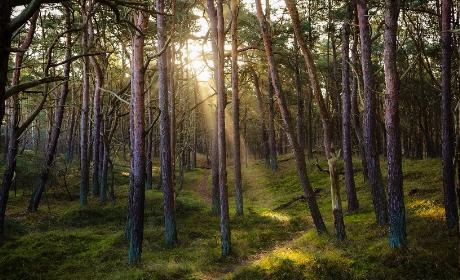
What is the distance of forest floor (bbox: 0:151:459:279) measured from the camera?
28.7 ft

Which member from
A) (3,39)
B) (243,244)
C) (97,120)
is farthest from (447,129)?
(97,120)

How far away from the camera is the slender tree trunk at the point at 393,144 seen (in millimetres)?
9297

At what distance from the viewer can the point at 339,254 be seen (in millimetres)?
9453

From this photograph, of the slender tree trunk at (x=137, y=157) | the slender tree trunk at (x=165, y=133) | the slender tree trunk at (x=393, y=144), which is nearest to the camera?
the slender tree trunk at (x=393, y=144)

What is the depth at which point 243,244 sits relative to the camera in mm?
12500

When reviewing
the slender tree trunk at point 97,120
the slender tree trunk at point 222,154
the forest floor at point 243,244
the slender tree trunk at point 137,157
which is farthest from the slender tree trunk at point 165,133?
the slender tree trunk at point 97,120

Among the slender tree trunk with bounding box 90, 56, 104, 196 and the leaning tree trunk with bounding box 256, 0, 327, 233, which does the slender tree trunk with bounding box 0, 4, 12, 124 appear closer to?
the leaning tree trunk with bounding box 256, 0, 327, 233

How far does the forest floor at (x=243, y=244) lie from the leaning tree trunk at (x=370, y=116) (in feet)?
2.57

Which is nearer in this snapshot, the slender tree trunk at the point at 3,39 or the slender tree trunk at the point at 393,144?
the slender tree trunk at the point at 3,39

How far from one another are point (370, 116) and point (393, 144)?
321 centimetres

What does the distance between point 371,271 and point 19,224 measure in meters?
15.3

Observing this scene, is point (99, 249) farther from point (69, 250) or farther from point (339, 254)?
point (339, 254)

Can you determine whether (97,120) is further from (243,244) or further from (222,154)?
(243,244)

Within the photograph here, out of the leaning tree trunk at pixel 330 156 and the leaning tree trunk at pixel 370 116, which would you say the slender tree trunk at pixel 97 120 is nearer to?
the leaning tree trunk at pixel 330 156
